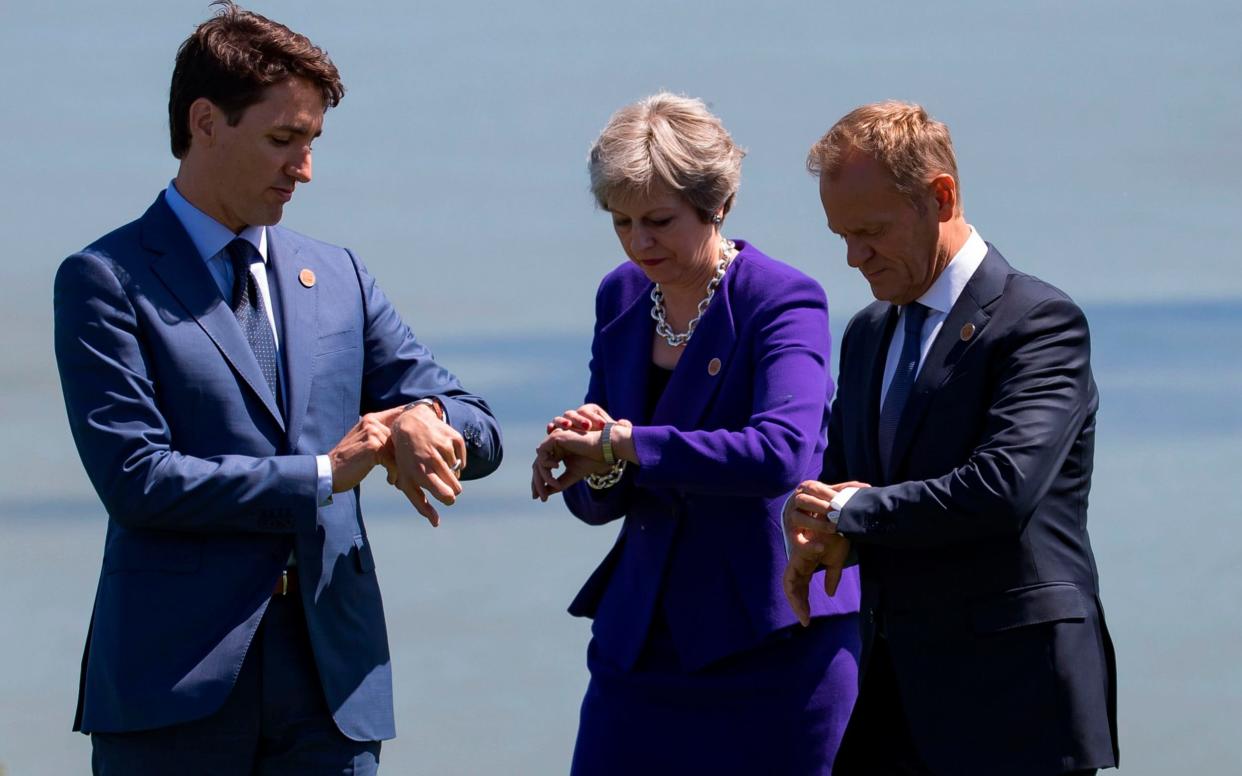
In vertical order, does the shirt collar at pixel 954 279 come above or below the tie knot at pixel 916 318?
above

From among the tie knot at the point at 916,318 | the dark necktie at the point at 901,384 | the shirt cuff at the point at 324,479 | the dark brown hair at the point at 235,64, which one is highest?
the dark brown hair at the point at 235,64

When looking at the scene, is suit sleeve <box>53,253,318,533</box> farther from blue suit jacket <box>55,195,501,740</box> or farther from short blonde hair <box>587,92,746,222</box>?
short blonde hair <box>587,92,746,222</box>

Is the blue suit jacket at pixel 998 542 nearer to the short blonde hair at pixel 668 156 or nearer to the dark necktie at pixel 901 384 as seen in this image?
the dark necktie at pixel 901 384

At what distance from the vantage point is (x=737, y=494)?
3629 millimetres

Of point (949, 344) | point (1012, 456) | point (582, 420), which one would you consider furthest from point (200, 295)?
point (1012, 456)

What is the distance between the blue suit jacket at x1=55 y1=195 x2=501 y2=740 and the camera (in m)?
3.41

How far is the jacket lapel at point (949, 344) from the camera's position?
332cm

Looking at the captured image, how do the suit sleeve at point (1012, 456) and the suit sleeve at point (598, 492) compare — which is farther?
the suit sleeve at point (598, 492)

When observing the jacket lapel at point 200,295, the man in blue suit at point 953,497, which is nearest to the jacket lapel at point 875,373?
the man in blue suit at point 953,497

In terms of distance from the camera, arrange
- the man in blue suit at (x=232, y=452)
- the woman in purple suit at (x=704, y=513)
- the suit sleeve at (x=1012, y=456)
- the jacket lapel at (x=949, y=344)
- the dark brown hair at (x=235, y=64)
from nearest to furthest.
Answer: the suit sleeve at (x=1012, y=456), the jacket lapel at (x=949, y=344), the man in blue suit at (x=232, y=452), the dark brown hair at (x=235, y=64), the woman in purple suit at (x=704, y=513)

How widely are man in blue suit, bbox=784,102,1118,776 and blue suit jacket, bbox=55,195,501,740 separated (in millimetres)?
834

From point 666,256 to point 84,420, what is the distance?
1.11 meters

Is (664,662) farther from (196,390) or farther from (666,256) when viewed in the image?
(196,390)

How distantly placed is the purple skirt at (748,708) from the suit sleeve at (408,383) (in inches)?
18.5
